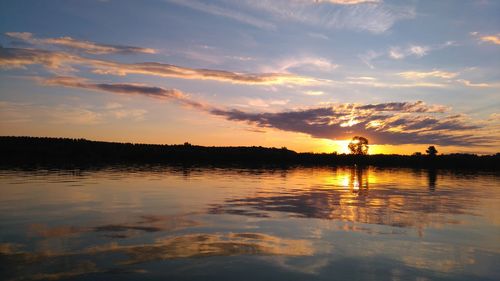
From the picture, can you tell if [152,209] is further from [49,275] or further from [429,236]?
[429,236]

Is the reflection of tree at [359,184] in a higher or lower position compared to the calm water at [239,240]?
higher

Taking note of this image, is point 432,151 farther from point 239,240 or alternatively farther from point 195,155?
point 239,240

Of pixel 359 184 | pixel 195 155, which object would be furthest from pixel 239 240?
pixel 195 155

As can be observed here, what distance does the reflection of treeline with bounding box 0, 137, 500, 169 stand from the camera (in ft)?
429

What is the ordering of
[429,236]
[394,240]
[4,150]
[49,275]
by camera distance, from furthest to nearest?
[4,150], [429,236], [394,240], [49,275]

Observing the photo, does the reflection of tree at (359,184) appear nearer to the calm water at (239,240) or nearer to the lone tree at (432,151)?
the calm water at (239,240)

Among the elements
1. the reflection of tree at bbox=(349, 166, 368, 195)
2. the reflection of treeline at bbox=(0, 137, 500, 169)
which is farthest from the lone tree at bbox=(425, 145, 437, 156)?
the reflection of tree at bbox=(349, 166, 368, 195)

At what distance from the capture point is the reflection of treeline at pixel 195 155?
429 ft

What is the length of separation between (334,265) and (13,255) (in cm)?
1070

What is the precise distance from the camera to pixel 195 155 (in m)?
162

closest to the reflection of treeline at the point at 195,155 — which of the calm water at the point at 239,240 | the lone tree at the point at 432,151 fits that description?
the lone tree at the point at 432,151

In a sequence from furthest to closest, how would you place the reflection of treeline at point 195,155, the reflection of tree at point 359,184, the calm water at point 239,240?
1. the reflection of treeline at point 195,155
2. the reflection of tree at point 359,184
3. the calm water at point 239,240

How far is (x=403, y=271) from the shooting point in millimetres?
13461

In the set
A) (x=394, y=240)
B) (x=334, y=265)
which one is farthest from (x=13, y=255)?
(x=394, y=240)
